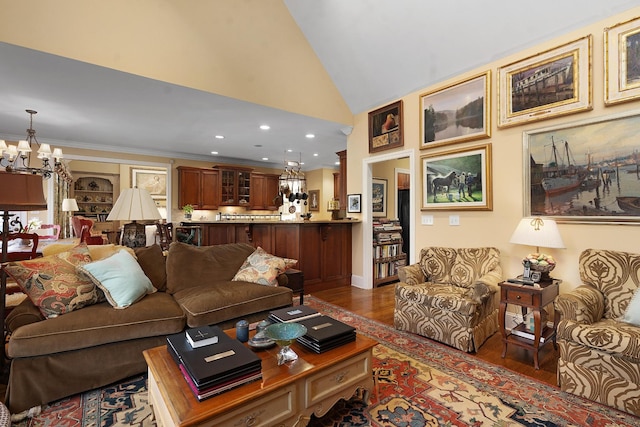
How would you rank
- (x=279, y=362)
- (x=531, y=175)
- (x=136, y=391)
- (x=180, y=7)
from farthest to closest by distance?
(x=180, y=7)
(x=531, y=175)
(x=136, y=391)
(x=279, y=362)

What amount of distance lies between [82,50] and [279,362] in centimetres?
326

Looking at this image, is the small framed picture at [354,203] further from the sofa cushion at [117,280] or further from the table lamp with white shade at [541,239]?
the sofa cushion at [117,280]

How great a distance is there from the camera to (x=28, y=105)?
3.99 metres

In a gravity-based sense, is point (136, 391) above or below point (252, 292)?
below

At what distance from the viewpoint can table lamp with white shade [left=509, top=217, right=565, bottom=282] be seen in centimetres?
252

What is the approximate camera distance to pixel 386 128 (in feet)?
14.4

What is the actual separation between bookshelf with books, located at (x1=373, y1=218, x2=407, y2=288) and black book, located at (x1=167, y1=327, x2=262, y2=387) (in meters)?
3.62

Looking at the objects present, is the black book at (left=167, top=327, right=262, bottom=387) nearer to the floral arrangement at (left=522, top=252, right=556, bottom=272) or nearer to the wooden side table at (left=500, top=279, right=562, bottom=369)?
the wooden side table at (left=500, top=279, right=562, bottom=369)

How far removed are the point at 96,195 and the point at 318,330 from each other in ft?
33.4

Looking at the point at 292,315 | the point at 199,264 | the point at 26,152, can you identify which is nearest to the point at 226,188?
the point at 26,152

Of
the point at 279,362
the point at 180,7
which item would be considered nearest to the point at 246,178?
the point at 180,7

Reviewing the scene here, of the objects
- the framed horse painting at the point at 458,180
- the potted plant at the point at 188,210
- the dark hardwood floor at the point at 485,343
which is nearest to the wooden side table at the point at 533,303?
the dark hardwood floor at the point at 485,343

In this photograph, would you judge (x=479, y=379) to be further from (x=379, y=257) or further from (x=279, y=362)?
(x=379, y=257)

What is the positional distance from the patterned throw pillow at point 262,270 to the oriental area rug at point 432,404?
114 cm
